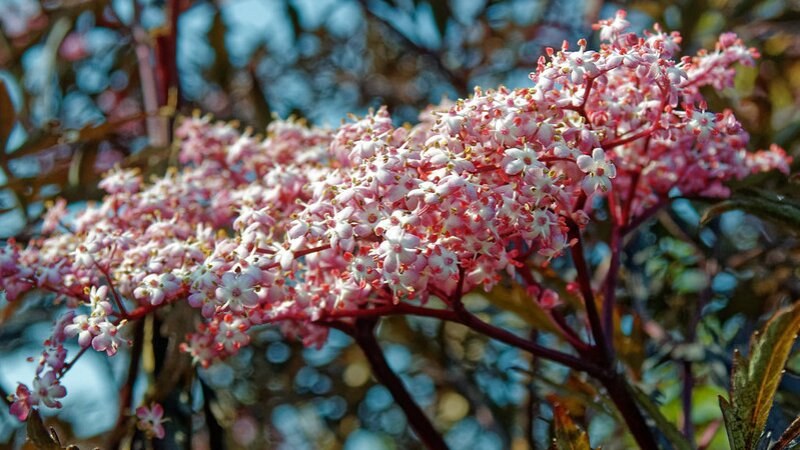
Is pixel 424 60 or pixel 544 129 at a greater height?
pixel 424 60

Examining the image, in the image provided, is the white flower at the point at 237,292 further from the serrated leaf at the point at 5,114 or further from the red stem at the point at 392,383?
the serrated leaf at the point at 5,114

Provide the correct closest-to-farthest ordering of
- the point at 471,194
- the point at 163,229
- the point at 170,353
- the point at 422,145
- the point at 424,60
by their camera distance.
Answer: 1. the point at 471,194
2. the point at 422,145
3. the point at 163,229
4. the point at 170,353
5. the point at 424,60

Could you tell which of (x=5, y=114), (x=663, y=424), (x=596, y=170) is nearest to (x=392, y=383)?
(x=663, y=424)

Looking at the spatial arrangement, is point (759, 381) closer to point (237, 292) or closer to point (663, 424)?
point (663, 424)

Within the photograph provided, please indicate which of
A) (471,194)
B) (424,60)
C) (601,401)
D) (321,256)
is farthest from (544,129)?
(424,60)

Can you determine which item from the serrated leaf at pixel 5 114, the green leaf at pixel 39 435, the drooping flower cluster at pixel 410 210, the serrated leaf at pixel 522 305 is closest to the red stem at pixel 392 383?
the drooping flower cluster at pixel 410 210

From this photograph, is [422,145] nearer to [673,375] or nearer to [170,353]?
[170,353]

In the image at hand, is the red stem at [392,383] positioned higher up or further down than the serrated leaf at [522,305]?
further down
